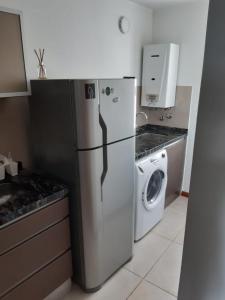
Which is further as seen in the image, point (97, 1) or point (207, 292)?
point (97, 1)

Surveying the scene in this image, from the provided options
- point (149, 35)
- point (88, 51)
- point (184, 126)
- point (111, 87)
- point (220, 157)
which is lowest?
point (184, 126)

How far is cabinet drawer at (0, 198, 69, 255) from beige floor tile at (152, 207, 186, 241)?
1.38 metres

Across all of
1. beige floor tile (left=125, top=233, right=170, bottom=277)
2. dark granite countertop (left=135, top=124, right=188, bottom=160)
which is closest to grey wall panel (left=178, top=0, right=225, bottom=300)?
beige floor tile (left=125, top=233, right=170, bottom=277)

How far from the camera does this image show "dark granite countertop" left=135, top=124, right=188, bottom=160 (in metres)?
2.34

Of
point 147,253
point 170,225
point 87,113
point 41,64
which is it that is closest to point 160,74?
point 41,64

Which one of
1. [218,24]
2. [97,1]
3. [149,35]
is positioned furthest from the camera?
[149,35]

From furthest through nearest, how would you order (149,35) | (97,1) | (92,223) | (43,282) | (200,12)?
(149,35)
(200,12)
(97,1)
(92,223)
(43,282)

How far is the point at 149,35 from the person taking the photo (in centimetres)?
300

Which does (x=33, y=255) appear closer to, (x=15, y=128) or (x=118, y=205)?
(x=118, y=205)

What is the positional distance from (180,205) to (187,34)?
2.17 meters

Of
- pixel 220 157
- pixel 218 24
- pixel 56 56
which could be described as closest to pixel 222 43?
pixel 218 24

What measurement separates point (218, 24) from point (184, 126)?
2392 mm

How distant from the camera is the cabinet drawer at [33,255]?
1308mm

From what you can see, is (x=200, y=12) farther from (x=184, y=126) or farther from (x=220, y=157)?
(x=220, y=157)
